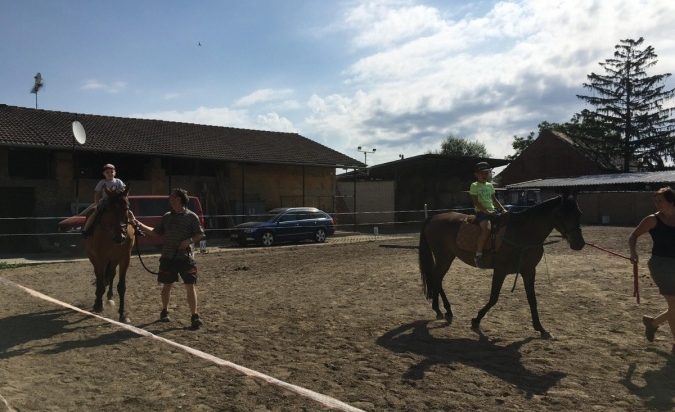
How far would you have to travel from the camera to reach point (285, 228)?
20375mm

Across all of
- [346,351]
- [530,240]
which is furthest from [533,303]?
[346,351]

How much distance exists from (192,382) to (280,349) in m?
1.28

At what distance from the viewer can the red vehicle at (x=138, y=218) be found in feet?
51.9

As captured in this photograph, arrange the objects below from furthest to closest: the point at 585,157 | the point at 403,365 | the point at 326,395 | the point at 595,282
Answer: the point at 585,157
the point at 595,282
the point at 403,365
the point at 326,395

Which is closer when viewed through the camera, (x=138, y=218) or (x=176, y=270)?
(x=176, y=270)

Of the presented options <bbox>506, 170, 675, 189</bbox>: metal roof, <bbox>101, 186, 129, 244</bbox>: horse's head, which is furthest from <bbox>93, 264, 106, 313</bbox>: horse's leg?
<bbox>506, 170, 675, 189</bbox>: metal roof

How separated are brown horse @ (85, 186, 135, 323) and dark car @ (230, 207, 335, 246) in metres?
11.7

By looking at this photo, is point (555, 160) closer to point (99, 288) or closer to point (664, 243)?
point (664, 243)

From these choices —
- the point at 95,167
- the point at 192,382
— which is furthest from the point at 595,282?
the point at 95,167

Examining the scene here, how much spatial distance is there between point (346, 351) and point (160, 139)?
74.6 ft

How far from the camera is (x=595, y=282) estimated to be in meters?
9.84

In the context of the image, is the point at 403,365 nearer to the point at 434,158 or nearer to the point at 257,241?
the point at 257,241

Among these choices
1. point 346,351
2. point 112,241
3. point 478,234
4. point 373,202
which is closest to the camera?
point 346,351

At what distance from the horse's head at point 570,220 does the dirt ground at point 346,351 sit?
114 centimetres
